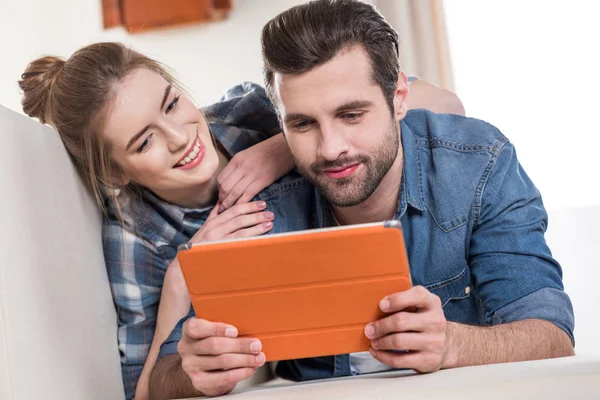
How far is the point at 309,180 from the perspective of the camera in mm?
1516

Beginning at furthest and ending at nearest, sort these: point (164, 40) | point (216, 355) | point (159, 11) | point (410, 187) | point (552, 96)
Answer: point (164, 40) < point (159, 11) < point (552, 96) < point (410, 187) < point (216, 355)

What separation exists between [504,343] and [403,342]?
0.88 ft

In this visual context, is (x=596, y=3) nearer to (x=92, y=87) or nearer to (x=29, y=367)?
(x=92, y=87)

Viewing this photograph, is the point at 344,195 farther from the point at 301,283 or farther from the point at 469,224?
the point at 301,283

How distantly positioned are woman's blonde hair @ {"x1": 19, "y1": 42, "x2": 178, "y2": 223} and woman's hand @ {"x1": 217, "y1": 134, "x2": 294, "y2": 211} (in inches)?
9.9

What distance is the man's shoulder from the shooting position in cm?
158

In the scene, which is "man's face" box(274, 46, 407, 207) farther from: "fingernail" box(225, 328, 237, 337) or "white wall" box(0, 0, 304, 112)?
"white wall" box(0, 0, 304, 112)

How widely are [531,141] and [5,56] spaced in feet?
8.14

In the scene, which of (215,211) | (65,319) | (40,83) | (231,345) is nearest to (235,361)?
(231,345)

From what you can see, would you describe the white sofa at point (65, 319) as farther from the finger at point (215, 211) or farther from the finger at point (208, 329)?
the finger at point (215, 211)

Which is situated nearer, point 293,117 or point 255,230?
point 293,117

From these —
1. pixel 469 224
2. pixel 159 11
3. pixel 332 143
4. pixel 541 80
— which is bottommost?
pixel 469 224

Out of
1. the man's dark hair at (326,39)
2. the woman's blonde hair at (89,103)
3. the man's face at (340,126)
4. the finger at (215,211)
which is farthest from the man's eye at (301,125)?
the woman's blonde hair at (89,103)

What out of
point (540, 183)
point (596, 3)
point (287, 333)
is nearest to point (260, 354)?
point (287, 333)
